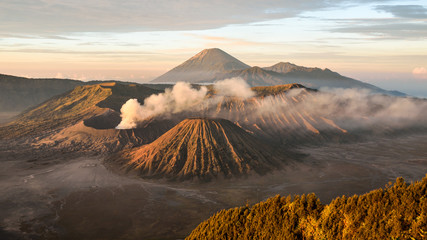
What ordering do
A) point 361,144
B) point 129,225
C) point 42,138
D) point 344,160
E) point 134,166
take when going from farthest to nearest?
point 361,144, point 42,138, point 344,160, point 134,166, point 129,225

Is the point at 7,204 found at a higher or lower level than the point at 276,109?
lower

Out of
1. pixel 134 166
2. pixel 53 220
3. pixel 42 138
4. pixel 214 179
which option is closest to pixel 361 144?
pixel 214 179

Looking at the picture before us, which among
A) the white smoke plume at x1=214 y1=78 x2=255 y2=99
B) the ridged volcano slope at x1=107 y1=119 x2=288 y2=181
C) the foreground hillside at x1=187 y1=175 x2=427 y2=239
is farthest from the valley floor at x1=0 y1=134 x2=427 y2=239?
the white smoke plume at x1=214 y1=78 x2=255 y2=99

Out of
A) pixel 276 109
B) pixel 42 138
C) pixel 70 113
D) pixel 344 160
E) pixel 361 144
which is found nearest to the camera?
pixel 344 160

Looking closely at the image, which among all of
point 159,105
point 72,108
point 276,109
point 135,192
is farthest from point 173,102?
point 135,192

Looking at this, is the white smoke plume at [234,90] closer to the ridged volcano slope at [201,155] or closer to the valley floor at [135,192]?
the valley floor at [135,192]

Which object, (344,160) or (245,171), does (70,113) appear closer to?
(245,171)

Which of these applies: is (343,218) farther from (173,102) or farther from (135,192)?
(173,102)
